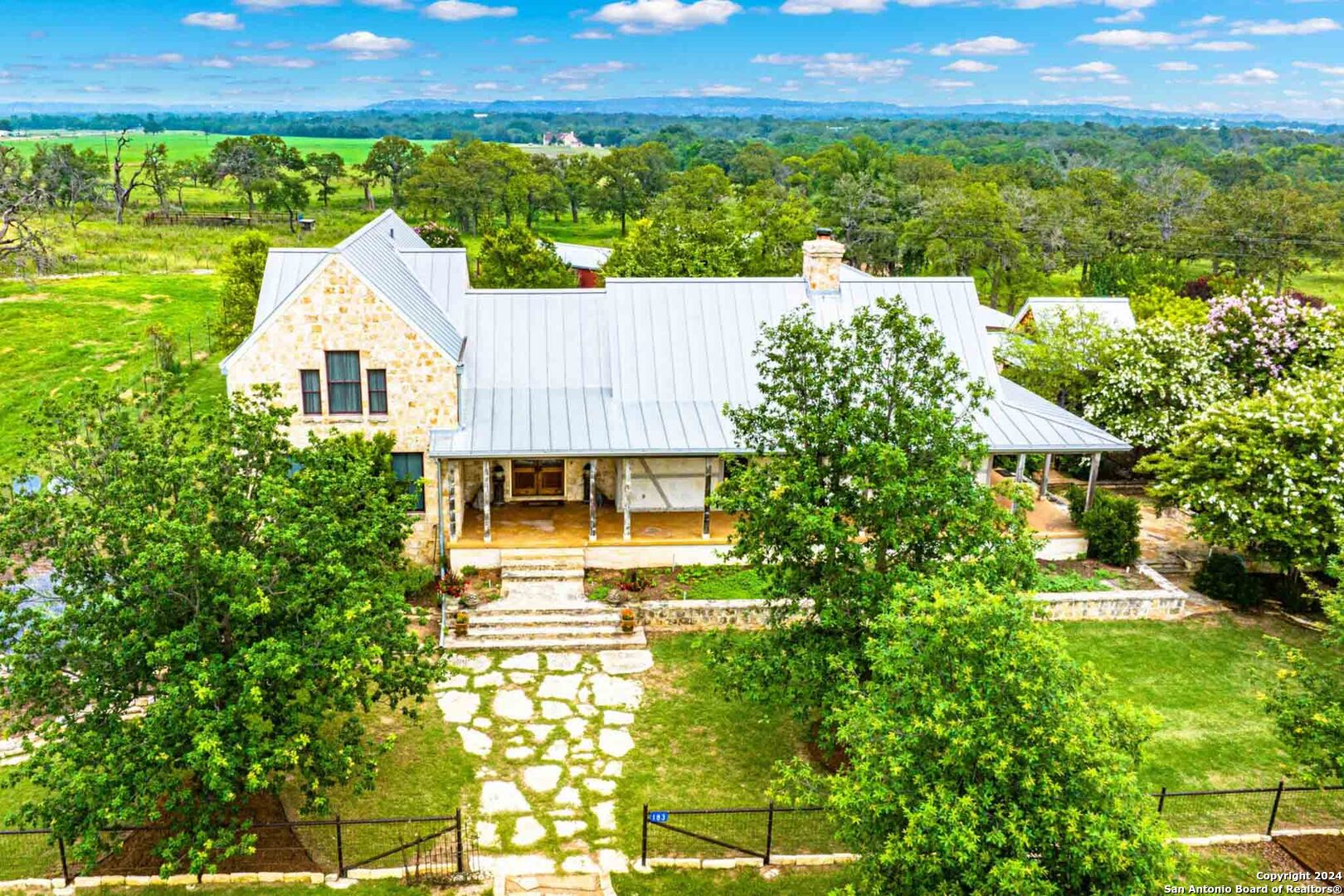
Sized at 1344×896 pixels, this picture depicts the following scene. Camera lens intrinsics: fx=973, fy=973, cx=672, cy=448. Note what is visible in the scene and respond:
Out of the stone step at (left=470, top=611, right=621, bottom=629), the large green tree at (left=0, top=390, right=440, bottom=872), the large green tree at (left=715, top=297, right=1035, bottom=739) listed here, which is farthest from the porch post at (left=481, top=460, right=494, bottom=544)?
the large green tree at (left=715, top=297, right=1035, bottom=739)

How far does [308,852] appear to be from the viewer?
47.0 ft

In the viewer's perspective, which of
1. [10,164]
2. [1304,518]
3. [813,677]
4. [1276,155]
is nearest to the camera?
[813,677]

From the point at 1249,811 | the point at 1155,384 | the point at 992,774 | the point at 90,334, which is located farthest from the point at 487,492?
the point at 90,334

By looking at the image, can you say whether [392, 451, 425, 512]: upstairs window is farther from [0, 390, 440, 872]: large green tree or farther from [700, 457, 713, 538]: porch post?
[0, 390, 440, 872]: large green tree

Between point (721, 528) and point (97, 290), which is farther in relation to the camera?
point (97, 290)

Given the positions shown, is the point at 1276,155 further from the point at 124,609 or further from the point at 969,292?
the point at 124,609

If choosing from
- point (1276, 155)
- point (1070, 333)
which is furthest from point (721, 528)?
point (1276, 155)

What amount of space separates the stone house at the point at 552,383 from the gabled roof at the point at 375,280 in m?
0.06

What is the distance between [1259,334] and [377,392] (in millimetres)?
25742

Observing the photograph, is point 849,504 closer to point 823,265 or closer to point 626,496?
point 626,496

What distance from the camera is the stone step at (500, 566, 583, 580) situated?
74.9 ft

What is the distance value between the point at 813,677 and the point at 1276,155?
190 m

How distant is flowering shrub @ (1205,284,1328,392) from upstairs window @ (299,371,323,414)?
25.6 m

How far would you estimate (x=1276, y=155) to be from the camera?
166375 mm
